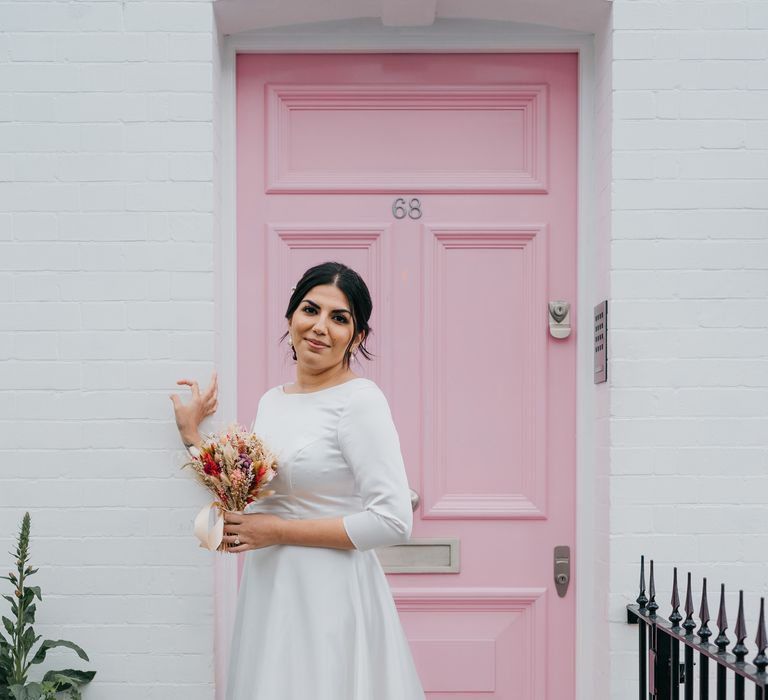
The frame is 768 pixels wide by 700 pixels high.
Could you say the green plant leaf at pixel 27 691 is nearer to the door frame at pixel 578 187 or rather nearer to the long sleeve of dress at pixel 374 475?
the door frame at pixel 578 187

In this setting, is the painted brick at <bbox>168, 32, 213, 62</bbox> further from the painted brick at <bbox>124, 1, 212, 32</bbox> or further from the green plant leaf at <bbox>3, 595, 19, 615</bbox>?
the green plant leaf at <bbox>3, 595, 19, 615</bbox>

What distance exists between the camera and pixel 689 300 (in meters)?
3.59

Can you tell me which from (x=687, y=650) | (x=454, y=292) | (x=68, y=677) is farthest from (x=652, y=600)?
(x=68, y=677)

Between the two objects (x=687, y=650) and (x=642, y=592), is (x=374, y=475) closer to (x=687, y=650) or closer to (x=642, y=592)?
(x=687, y=650)

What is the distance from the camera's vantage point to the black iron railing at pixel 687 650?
2.55 metres

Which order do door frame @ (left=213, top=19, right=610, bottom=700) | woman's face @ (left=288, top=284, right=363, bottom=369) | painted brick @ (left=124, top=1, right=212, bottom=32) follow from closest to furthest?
1. woman's face @ (left=288, top=284, right=363, bottom=369)
2. painted brick @ (left=124, top=1, right=212, bottom=32)
3. door frame @ (left=213, top=19, right=610, bottom=700)

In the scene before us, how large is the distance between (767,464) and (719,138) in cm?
105

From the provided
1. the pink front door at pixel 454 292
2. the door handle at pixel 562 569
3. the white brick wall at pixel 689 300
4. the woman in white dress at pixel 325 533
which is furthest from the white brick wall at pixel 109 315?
the white brick wall at pixel 689 300

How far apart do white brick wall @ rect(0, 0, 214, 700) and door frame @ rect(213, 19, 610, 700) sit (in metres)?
0.16

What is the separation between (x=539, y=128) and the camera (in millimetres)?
3857

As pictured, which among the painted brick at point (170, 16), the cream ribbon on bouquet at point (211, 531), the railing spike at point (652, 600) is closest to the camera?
the cream ribbon on bouquet at point (211, 531)

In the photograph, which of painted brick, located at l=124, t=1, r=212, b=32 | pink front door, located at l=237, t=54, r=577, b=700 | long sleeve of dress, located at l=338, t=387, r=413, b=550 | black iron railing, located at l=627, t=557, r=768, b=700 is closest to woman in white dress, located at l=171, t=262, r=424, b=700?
long sleeve of dress, located at l=338, t=387, r=413, b=550

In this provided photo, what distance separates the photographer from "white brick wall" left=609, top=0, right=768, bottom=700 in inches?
141

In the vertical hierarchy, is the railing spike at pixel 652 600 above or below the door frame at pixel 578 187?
below
